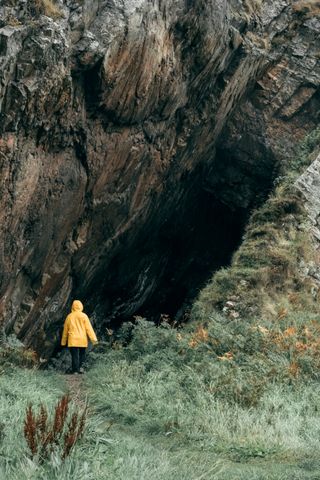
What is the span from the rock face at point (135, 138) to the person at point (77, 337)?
4.79ft

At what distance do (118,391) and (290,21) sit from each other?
1436cm

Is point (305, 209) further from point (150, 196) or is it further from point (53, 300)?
point (53, 300)

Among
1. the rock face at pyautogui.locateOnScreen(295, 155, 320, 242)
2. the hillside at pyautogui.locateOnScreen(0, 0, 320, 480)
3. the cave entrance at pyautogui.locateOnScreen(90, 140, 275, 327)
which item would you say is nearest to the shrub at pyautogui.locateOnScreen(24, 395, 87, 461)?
the hillside at pyautogui.locateOnScreen(0, 0, 320, 480)

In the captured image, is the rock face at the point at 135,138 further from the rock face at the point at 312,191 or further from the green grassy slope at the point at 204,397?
the green grassy slope at the point at 204,397

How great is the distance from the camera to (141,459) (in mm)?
5633

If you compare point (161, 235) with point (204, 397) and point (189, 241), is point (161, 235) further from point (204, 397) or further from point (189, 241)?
point (204, 397)

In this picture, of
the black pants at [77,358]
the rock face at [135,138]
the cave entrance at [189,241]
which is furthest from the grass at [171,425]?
the cave entrance at [189,241]

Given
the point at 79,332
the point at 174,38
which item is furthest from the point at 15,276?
the point at 174,38

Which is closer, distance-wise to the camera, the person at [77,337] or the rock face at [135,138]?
the rock face at [135,138]

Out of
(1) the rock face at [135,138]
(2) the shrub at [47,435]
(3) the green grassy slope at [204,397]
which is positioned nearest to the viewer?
(2) the shrub at [47,435]

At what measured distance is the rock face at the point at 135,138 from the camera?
1198 cm

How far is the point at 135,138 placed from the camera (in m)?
15.7

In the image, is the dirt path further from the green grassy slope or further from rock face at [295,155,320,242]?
rock face at [295,155,320,242]

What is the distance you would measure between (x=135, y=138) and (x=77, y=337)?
5150 mm
